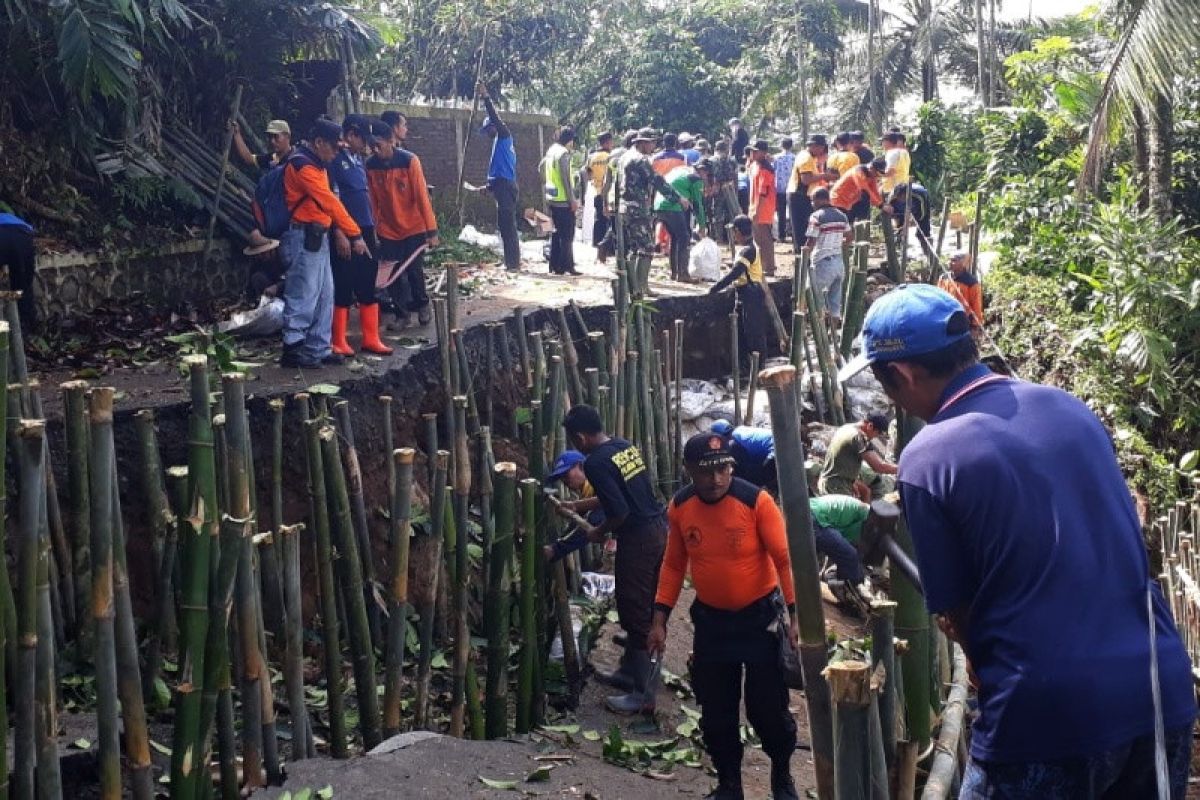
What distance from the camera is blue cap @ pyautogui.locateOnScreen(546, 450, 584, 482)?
6.28 m

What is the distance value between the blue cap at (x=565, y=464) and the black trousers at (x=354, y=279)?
2303 mm

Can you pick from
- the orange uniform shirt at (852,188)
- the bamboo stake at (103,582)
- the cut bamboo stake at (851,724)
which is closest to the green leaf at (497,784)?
the bamboo stake at (103,582)

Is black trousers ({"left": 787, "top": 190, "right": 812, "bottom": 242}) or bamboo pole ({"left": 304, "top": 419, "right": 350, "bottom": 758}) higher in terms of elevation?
black trousers ({"left": 787, "top": 190, "right": 812, "bottom": 242})

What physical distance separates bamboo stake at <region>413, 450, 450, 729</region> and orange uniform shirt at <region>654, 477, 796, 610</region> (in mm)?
951

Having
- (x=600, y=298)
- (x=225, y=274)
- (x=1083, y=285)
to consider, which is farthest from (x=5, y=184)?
(x=1083, y=285)

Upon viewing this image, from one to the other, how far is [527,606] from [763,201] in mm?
8852

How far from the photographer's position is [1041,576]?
2291 millimetres

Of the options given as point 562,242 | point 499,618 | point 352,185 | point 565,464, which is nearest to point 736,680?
point 499,618

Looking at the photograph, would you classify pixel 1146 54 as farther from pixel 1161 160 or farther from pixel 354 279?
pixel 354 279

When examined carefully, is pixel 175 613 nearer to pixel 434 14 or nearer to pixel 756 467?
pixel 756 467

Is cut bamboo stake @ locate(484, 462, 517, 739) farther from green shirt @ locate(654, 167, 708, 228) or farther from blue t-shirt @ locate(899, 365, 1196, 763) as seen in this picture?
green shirt @ locate(654, 167, 708, 228)

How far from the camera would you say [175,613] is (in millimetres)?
5160

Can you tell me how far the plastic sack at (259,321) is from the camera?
8195 mm

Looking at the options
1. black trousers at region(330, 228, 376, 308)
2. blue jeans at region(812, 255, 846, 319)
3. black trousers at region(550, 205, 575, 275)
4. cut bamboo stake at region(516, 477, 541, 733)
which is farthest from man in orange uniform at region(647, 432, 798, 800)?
black trousers at region(550, 205, 575, 275)
